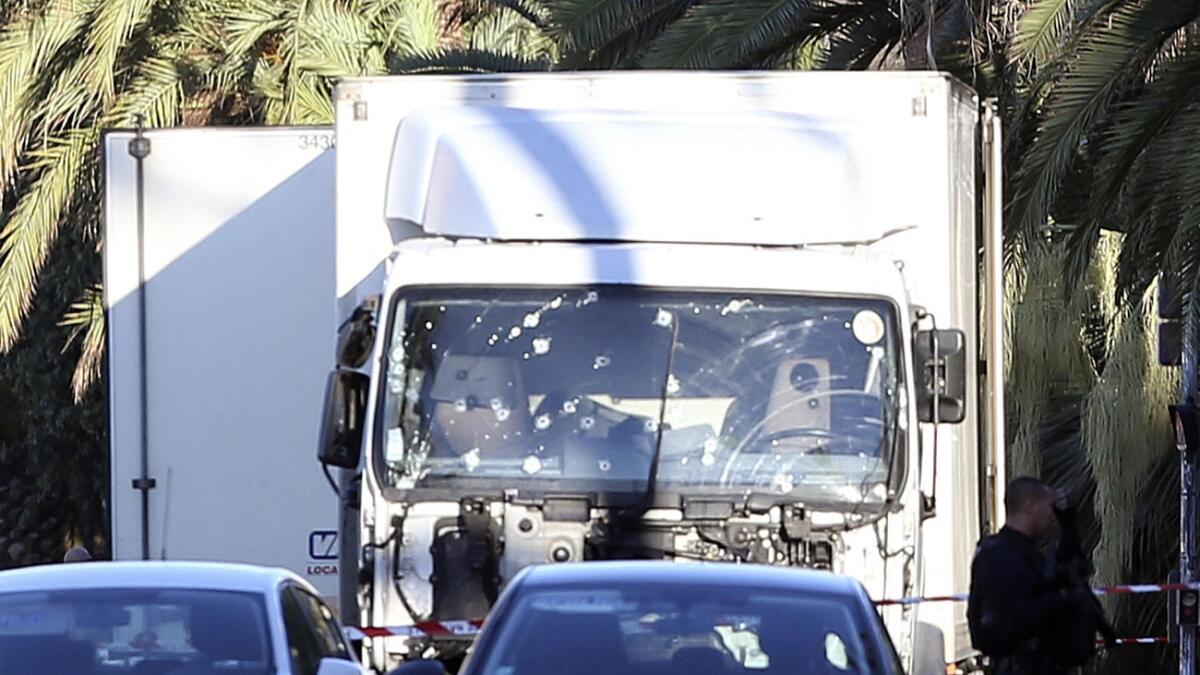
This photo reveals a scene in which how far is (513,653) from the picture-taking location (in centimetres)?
714

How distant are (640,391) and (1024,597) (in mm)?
1852

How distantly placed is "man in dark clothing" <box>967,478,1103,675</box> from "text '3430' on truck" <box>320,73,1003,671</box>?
1.11ft

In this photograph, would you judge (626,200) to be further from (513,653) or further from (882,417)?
(513,653)

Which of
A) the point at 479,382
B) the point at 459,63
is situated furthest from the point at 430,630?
the point at 459,63

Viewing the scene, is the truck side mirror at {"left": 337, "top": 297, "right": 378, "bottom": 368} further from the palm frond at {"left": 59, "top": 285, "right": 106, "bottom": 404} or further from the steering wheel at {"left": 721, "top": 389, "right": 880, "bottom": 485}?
the palm frond at {"left": 59, "top": 285, "right": 106, "bottom": 404}

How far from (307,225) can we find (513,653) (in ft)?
17.8

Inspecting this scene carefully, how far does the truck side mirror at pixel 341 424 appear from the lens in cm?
997

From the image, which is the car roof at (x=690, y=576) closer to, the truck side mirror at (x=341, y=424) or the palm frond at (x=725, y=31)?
the truck side mirror at (x=341, y=424)

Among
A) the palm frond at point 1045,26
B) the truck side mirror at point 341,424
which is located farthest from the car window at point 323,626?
the palm frond at point 1045,26

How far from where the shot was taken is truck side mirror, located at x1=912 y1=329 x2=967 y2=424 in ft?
32.9

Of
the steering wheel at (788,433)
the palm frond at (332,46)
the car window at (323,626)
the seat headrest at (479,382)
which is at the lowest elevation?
the car window at (323,626)

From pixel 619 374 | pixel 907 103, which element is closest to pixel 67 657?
pixel 619 374

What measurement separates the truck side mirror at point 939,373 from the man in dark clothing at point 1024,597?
17.7 inches

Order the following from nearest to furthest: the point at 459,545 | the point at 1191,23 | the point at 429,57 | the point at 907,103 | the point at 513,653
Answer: the point at 513,653 → the point at 459,545 → the point at 907,103 → the point at 1191,23 → the point at 429,57
